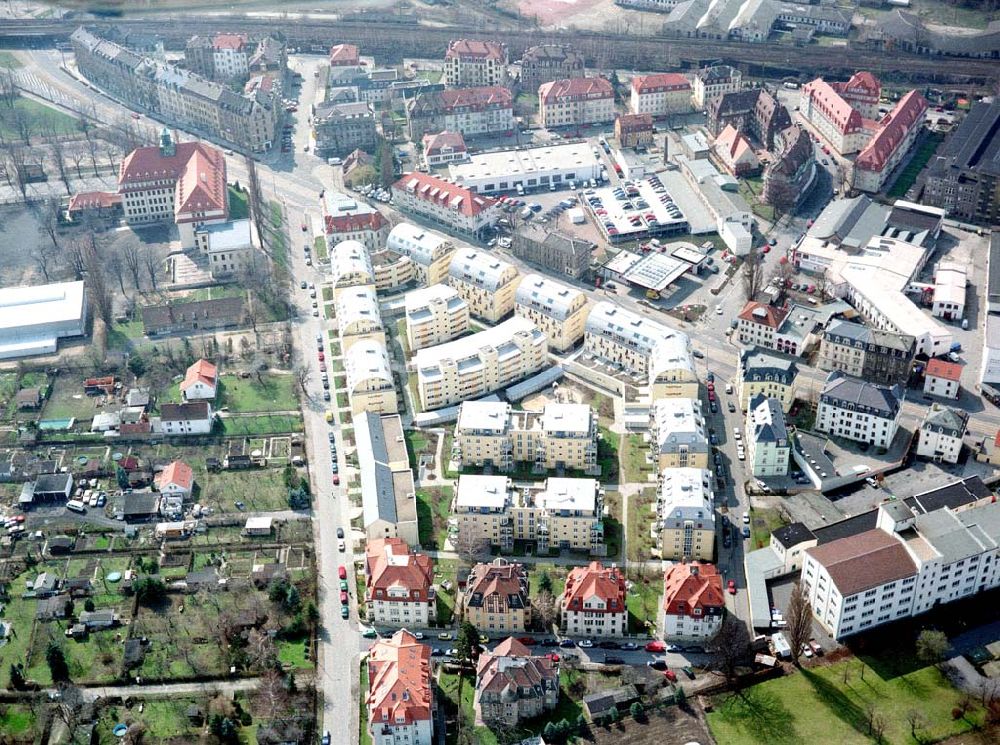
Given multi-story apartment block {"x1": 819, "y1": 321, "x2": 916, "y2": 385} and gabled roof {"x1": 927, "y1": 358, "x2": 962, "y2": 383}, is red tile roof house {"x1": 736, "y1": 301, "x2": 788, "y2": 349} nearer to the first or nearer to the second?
multi-story apartment block {"x1": 819, "y1": 321, "x2": 916, "y2": 385}

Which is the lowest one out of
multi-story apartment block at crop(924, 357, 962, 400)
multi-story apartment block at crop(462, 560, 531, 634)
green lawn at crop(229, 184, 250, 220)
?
multi-story apartment block at crop(462, 560, 531, 634)

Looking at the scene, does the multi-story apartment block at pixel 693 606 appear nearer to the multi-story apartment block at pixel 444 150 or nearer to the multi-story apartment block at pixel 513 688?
the multi-story apartment block at pixel 513 688

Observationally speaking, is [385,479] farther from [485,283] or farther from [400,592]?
[485,283]

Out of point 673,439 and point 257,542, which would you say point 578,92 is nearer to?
point 673,439

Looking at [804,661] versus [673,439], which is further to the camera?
[673,439]

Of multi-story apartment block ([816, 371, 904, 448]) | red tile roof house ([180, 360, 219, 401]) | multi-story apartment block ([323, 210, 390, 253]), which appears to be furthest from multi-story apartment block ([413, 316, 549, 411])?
multi-story apartment block ([816, 371, 904, 448])

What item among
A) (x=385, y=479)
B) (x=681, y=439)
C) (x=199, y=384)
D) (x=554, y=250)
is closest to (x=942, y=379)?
(x=681, y=439)

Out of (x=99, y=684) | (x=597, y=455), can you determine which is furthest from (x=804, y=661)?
(x=99, y=684)
